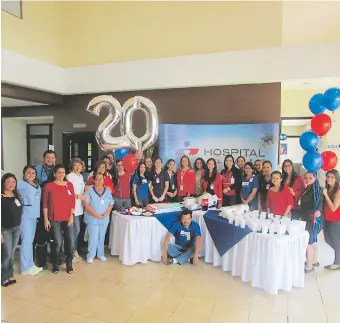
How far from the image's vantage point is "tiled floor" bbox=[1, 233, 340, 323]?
3.10 meters

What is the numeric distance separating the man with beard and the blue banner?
94.5 inches

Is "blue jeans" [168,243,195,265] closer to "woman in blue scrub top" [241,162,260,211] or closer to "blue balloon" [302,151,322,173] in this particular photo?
"woman in blue scrub top" [241,162,260,211]

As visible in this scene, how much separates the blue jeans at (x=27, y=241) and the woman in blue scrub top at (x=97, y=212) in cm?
70

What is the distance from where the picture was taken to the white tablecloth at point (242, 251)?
349 centimetres

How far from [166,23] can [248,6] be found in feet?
5.05

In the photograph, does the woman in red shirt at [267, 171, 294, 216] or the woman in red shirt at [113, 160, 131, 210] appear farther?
the woman in red shirt at [113, 160, 131, 210]

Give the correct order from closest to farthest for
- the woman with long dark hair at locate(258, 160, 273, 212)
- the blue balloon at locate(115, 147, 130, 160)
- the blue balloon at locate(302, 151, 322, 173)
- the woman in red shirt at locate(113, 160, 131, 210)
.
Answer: the blue balloon at locate(302, 151, 322, 173)
the blue balloon at locate(115, 147, 130, 160)
the woman in red shirt at locate(113, 160, 131, 210)
the woman with long dark hair at locate(258, 160, 273, 212)

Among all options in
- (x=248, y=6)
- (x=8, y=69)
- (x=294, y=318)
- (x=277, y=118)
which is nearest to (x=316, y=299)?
(x=294, y=318)

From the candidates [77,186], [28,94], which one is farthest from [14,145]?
[77,186]

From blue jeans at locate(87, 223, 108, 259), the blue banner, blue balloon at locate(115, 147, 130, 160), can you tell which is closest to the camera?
blue jeans at locate(87, 223, 108, 259)

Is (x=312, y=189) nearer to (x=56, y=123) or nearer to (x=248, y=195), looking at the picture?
(x=248, y=195)

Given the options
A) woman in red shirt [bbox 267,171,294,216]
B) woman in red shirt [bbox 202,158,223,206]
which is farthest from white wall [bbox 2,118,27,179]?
woman in red shirt [bbox 267,171,294,216]

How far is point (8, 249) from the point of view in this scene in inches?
142

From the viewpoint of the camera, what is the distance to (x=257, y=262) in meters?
3.61
